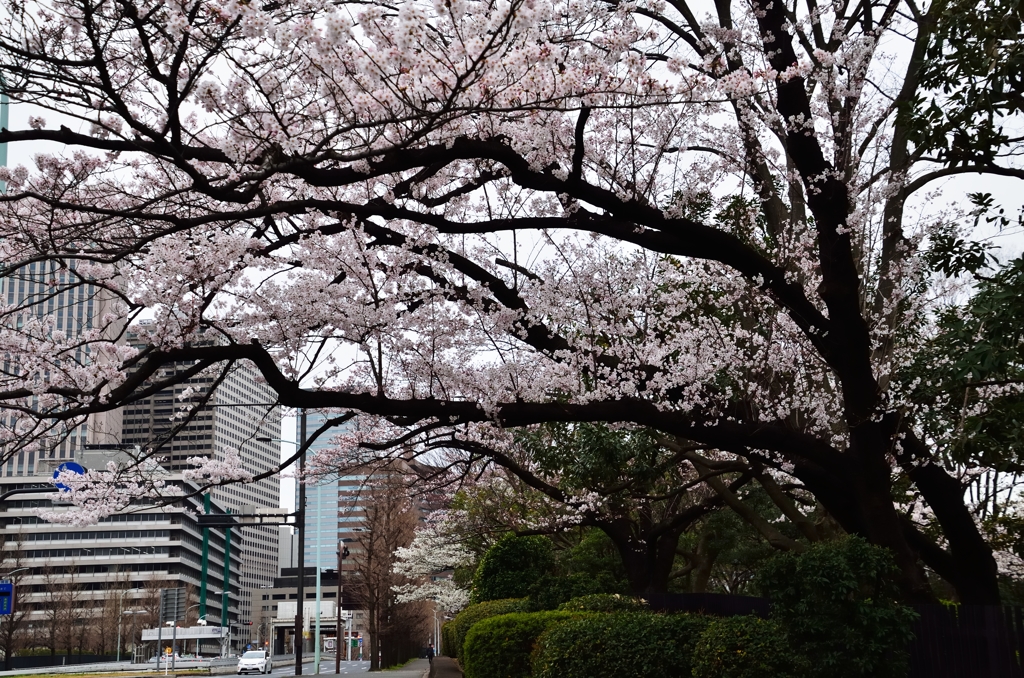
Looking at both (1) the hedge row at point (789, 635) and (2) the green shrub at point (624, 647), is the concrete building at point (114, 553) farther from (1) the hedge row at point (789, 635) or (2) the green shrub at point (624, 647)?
(1) the hedge row at point (789, 635)

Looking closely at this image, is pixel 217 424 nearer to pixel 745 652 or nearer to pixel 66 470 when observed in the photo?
pixel 66 470

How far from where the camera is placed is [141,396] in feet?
26.1

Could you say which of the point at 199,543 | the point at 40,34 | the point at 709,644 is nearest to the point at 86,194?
the point at 40,34

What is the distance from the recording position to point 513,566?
18.4 meters

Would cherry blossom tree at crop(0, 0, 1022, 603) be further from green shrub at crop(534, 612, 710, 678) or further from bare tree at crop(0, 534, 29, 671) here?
bare tree at crop(0, 534, 29, 671)

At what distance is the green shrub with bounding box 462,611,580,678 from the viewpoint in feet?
39.2

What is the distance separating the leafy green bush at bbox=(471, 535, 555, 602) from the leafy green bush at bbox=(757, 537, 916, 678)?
1075 centimetres

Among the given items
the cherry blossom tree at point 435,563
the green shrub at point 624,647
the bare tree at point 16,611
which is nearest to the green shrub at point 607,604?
the green shrub at point 624,647

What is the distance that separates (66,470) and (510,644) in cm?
674

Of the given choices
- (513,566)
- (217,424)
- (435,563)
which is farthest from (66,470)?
(435,563)

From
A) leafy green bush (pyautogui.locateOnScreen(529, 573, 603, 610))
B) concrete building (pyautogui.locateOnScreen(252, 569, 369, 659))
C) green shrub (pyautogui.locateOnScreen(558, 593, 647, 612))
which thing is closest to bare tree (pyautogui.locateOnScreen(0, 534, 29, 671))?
concrete building (pyautogui.locateOnScreen(252, 569, 369, 659))

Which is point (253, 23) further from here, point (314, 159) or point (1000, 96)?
point (1000, 96)

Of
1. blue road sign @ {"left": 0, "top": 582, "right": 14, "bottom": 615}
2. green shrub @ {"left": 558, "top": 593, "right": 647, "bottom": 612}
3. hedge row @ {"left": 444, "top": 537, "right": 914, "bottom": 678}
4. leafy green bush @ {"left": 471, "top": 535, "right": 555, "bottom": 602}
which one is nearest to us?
hedge row @ {"left": 444, "top": 537, "right": 914, "bottom": 678}

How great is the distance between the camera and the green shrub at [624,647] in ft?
26.7
